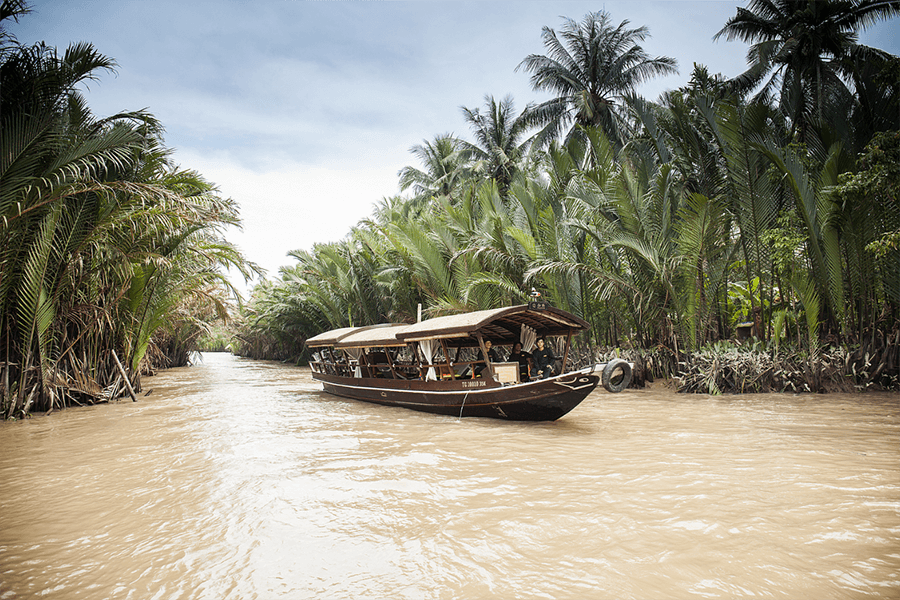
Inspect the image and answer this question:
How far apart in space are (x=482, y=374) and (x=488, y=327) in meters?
1.01

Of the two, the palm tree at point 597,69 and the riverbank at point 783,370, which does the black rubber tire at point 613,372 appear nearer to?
the riverbank at point 783,370

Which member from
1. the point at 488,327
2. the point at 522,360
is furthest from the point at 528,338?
the point at 488,327

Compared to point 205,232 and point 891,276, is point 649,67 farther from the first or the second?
point 205,232

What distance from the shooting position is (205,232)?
13891 mm

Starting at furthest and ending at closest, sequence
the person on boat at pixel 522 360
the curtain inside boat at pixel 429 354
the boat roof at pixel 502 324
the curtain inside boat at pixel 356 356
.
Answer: the curtain inside boat at pixel 356 356 < the curtain inside boat at pixel 429 354 < the person on boat at pixel 522 360 < the boat roof at pixel 502 324

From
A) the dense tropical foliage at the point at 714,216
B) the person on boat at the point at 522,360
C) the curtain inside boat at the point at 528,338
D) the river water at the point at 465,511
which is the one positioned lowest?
the river water at the point at 465,511

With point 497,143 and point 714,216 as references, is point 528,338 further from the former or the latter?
point 497,143

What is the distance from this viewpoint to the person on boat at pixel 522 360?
9805mm

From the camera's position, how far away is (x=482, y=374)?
9.34m

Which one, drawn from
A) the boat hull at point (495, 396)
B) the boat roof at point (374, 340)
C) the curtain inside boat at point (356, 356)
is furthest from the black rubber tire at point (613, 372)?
the curtain inside boat at point (356, 356)

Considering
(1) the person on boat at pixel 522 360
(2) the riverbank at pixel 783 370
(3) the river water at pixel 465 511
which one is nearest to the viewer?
(3) the river water at pixel 465 511

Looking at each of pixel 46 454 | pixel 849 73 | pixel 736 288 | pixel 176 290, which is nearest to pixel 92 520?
pixel 46 454

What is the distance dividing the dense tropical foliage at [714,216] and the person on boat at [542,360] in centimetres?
289

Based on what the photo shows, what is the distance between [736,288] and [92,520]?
14.1 metres
